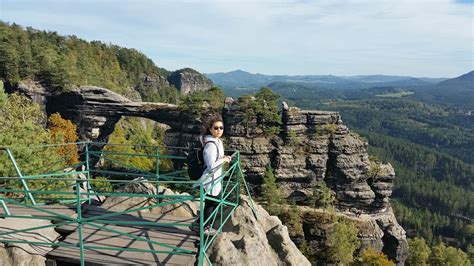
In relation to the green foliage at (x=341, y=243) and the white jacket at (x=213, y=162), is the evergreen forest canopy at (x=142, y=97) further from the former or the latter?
the green foliage at (x=341, y=243)

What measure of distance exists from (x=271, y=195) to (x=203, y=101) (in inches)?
761

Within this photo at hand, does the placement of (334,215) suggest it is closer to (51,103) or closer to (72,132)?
(72,132)

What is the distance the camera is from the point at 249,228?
822 centimetres

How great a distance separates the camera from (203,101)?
5534 centimetres

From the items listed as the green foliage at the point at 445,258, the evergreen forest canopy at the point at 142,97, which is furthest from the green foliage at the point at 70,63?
the green foliage at the point at 445,258

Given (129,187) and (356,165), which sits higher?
(129,187)

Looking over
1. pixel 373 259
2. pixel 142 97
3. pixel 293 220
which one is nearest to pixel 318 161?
pixel 293 220

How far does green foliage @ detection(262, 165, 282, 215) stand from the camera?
4447cm

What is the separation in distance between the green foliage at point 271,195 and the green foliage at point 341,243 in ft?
23.6

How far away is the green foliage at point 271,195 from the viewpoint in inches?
1751

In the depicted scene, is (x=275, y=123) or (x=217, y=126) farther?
(x=275, y=123)

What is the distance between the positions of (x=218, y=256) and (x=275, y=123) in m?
44.8

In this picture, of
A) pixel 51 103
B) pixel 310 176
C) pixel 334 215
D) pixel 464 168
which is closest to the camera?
pixel 334 215

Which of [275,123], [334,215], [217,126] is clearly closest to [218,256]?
[217,126]
